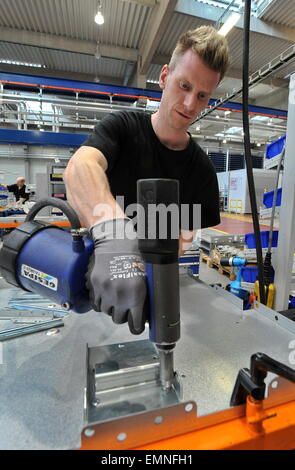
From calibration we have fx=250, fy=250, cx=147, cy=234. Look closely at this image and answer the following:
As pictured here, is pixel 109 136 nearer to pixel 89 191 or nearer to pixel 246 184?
pixel 89 191

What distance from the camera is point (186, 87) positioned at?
0.78m

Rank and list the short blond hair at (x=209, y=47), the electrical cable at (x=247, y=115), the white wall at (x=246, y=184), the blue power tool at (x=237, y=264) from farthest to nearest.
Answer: the white wall at (x=246, y=184), the blue power tool at (x=237, y=264), the short blond hair at (x=209, y=47), the electrical cable at (x=247, y=115)

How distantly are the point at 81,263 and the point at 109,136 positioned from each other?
566 mm

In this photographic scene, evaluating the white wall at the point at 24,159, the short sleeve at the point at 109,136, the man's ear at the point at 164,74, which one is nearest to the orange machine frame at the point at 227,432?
the short sleeve at the point at 109,136

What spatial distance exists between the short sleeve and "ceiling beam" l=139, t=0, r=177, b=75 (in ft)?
10.5

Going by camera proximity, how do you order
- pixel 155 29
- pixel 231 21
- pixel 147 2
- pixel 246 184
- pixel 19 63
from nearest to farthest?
pixel 231 21, pixel 147 2, pixel 155 29, pixel 19 63, pixel 246 184

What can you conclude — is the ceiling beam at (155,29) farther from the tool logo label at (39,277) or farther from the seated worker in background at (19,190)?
the tool logo label at (39,277)

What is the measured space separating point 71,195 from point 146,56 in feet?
16.5

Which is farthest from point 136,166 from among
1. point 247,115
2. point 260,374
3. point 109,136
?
point 260,374

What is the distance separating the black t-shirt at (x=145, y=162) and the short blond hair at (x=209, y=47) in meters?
0.28

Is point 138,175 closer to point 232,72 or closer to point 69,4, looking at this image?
point 69,4

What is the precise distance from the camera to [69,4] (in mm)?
3592

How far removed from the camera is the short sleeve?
30.5 inches

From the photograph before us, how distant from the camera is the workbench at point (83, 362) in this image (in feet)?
1.11
